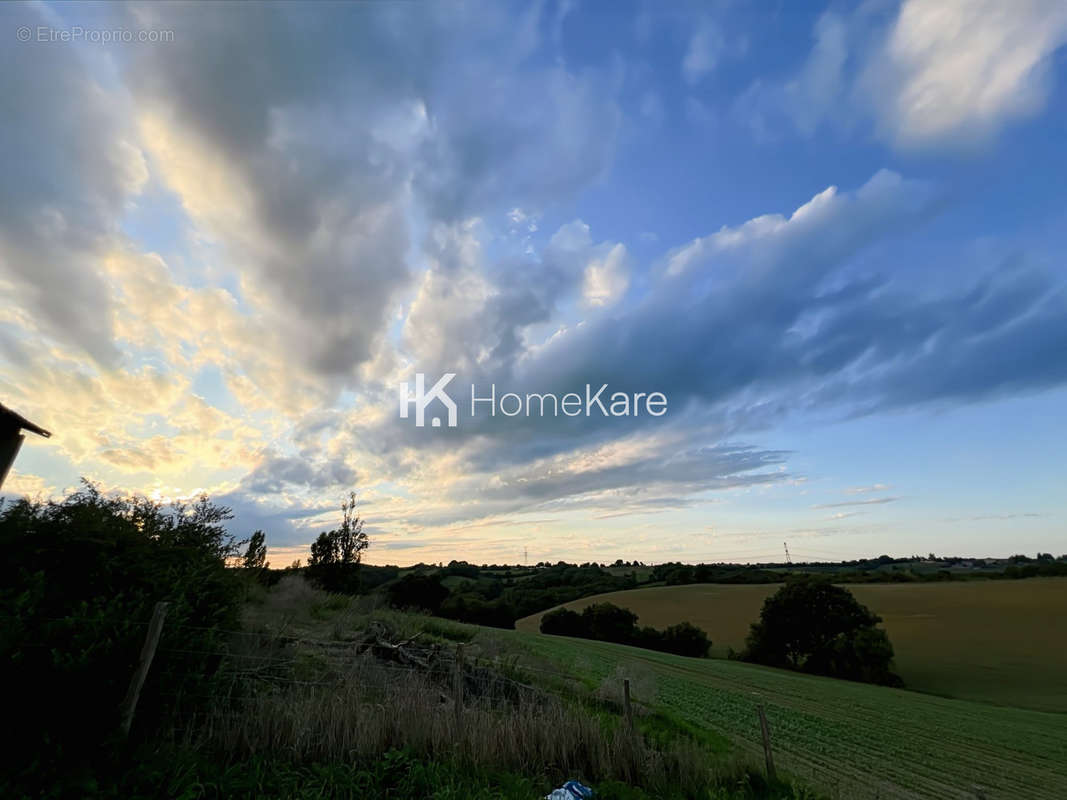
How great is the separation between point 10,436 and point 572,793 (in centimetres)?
1511

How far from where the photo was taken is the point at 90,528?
271 inches

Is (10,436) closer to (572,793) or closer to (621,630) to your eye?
(572,793)

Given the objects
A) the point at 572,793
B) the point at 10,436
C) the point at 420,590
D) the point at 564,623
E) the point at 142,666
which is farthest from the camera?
the point at 564,623

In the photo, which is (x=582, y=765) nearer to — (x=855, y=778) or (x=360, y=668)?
(x=360, y=668)

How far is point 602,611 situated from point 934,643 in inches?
1361

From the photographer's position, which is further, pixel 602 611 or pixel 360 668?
pixel 602 611

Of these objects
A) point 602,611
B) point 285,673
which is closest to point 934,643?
point 602,611

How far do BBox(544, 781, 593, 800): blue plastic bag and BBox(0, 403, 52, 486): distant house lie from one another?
14358mm

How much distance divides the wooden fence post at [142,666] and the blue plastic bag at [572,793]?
4877mm

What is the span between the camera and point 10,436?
12.0 meters

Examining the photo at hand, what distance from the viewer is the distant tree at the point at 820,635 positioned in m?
45.0

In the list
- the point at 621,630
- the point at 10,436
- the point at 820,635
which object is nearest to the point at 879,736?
the point at 10,436

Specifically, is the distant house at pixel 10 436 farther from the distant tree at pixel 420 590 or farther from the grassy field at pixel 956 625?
the grassy field at pixel 956 625

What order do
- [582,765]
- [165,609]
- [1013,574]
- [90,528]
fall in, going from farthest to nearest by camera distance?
1. [1013,574]
2. [582,765]
3. [90,528]
4. [165,609]
